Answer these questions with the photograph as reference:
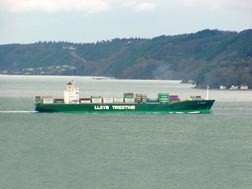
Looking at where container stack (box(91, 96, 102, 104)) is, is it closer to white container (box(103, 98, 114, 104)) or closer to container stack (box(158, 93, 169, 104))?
white container (box(103, 98, 114, 104))

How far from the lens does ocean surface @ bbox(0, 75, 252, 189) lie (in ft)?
147

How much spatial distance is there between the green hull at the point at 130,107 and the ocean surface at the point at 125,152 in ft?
17.6

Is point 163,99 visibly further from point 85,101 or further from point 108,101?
point 85,101

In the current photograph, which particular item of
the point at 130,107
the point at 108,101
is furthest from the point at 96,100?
the point at 130,107

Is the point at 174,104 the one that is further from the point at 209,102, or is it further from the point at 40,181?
the point at 40,181

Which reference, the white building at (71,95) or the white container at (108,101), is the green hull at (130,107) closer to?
the white container at (108,101)

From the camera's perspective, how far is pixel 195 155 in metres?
55.7

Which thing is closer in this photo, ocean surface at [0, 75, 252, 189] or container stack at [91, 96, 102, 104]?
ocean surface at [0, 75, 252, 189]

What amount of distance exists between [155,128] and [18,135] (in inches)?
591

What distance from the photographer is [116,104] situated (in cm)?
9519

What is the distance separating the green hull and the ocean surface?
5.36 m

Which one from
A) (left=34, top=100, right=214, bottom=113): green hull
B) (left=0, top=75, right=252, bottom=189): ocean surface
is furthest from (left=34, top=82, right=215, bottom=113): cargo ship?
(left=0, top=75, right=252, bottom=189): ocean surface

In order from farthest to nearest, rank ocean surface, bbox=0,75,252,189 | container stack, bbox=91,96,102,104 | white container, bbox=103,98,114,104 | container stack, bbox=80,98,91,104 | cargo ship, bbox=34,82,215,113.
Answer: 1. container stack, bbox=80,98,91,104
2. white container, bbox=103,98,114,104
3. container stack, bbox=91,96,102,104
4. cargo ship, bbox=34,82,215,113
5. ocean surface, bbox=0,75,252,189

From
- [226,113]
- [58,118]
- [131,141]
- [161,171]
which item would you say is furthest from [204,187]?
[226,113]
